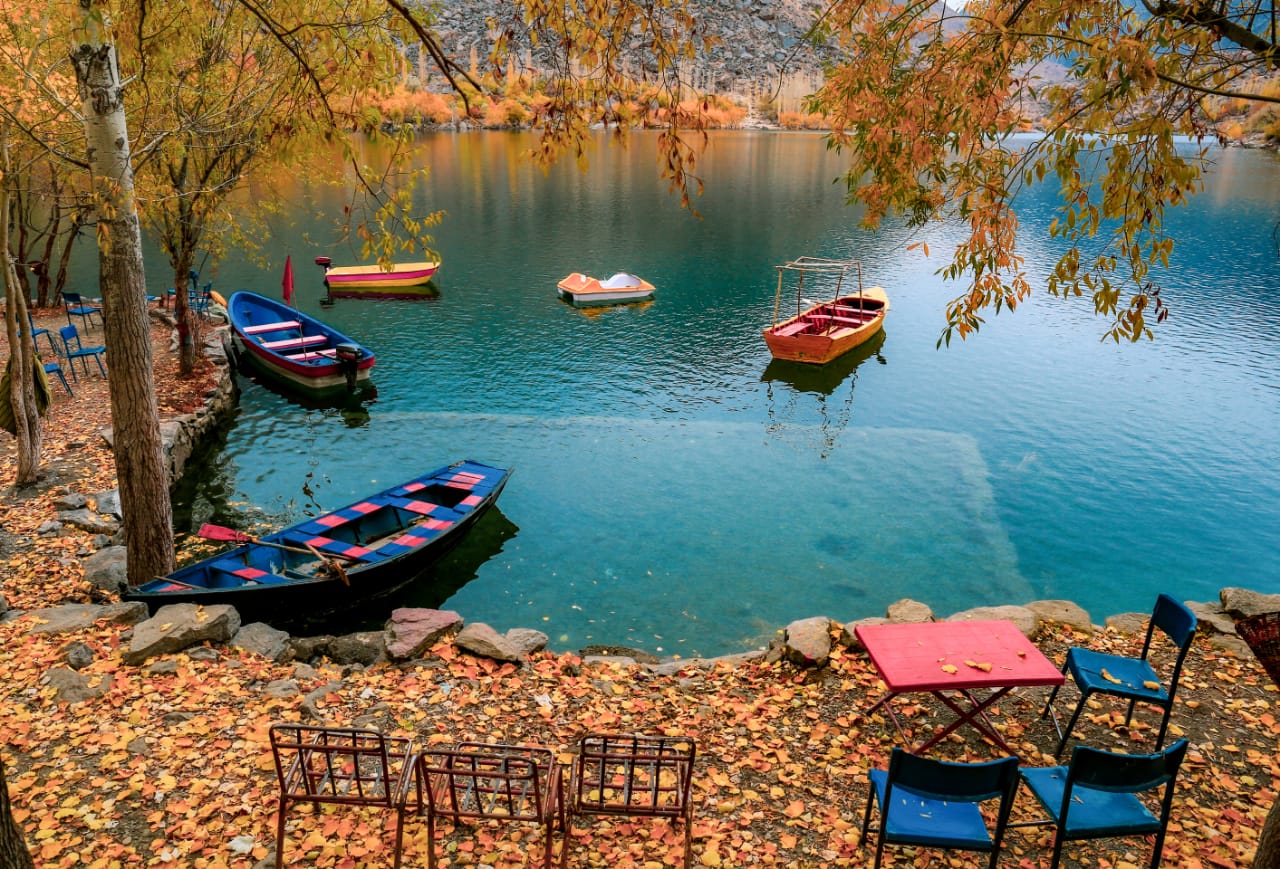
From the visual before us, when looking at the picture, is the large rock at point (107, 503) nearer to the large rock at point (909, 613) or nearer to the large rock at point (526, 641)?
the large rock at point (526, 641)

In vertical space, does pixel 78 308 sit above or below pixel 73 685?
above

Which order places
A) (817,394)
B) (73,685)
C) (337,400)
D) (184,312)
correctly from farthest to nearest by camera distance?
1. (817,394)
2. (337,400)
3. (184,312)
4. (73,685)

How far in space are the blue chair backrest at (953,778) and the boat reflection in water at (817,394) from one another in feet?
43.6

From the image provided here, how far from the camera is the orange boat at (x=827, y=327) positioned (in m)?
22.8

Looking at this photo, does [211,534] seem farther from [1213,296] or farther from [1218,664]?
[1213,296]

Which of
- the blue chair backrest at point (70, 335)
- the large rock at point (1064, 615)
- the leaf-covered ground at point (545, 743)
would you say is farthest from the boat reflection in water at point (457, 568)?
the blue chair backrest at point (70, 335)

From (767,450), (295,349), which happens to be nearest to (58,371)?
(295,349)

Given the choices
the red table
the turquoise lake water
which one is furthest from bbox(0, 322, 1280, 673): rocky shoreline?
the turquoise lake water

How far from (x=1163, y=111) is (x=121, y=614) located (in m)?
A: 10.2

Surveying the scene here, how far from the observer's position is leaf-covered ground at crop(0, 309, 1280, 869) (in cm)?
528

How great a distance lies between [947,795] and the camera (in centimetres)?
455

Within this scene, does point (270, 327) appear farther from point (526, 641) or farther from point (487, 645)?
point (487, 645)

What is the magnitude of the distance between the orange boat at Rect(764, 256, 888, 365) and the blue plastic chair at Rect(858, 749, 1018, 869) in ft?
56.2

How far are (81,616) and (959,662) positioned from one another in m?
8.49
